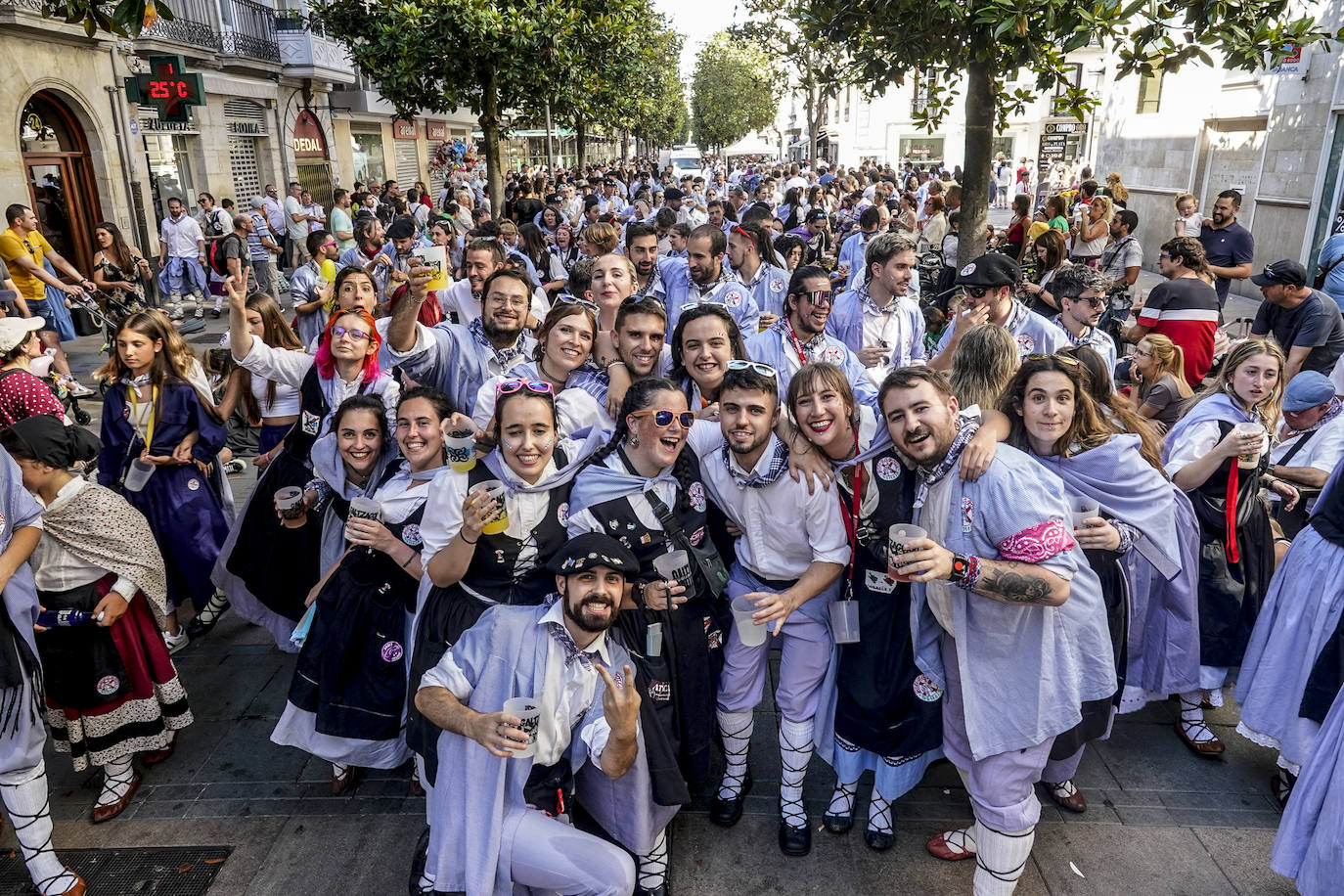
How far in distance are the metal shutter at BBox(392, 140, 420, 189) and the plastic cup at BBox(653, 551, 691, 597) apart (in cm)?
3355

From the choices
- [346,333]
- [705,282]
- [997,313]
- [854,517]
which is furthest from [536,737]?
[705,282]

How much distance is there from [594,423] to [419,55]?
10.6 meters

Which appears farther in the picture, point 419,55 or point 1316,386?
point 419,55

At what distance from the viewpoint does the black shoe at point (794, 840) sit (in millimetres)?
3646

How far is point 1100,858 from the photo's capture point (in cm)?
357

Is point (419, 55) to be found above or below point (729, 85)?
below

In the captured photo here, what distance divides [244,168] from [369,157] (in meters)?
9.33

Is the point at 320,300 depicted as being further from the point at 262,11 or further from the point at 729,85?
the point at 729,85

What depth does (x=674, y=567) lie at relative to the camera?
3.21m

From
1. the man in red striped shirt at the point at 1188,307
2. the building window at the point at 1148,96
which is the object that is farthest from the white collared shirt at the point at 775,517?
the building window at the point at 1148,96

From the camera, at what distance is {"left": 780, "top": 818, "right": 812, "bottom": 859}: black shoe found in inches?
144

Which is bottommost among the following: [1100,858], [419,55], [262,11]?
[1100,858]

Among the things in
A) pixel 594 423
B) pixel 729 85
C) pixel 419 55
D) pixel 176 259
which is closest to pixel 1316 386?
pixel 594 423

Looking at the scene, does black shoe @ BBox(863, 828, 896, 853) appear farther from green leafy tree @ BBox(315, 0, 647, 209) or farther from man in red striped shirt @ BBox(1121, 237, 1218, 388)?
green leafy tree @ BBox(315, 0, 647, 209)
